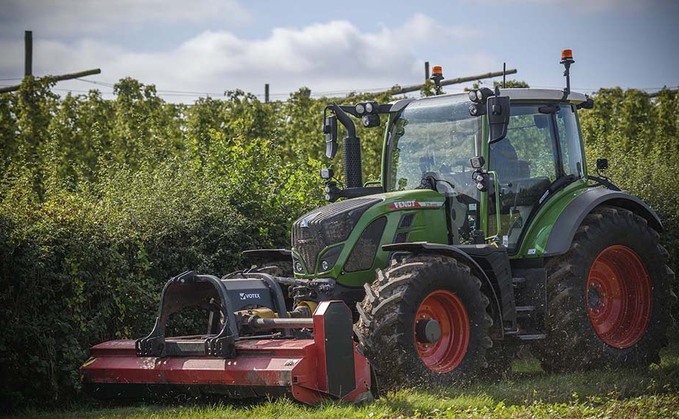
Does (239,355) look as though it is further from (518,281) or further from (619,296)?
(619,296)

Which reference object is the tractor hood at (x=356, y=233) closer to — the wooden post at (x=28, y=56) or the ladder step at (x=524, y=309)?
the ladder step at (x=524, y=309)

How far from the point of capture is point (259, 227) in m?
12.2

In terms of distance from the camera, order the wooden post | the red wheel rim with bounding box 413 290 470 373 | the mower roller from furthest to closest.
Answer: the wooden post < the red wheel rim with bounding box 413 290 470 373 < the mower roller

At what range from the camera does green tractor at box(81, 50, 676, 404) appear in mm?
8406

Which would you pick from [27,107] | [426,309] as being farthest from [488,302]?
[27,107]

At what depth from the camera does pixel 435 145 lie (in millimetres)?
10406

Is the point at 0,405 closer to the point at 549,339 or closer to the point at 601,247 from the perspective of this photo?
the point at 549,339

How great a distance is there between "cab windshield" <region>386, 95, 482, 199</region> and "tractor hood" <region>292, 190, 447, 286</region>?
1.48ft

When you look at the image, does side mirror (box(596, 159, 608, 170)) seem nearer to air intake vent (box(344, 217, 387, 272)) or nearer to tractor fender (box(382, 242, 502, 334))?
tractor fender (box(382, 242, 502, 334))

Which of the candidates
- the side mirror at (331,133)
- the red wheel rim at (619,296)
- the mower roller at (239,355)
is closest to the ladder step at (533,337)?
the red wheel rim at (619,296)

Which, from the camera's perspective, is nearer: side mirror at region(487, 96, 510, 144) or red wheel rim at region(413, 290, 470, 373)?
red wheel rim at region(413, 290, 470, 373)

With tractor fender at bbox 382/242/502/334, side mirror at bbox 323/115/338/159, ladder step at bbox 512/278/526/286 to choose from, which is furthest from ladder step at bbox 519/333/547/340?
side mirror at bbox 323/115/338/159

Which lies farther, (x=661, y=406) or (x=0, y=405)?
(x=0, y=405)

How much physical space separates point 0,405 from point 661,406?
565 cm
